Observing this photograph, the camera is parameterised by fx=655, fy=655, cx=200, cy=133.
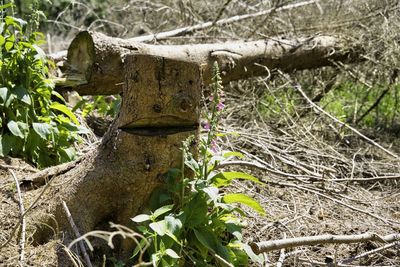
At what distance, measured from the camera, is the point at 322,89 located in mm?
6891

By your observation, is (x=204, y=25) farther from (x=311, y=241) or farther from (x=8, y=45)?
(x=311, y=241)

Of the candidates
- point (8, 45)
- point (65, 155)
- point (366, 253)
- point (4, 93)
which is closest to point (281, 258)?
point (366, 253)

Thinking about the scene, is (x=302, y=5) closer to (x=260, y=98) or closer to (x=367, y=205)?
(x=260, y=98)

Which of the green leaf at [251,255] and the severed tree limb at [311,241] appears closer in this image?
the green leaf at [251,255]

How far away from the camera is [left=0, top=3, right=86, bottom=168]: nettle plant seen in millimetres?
3883

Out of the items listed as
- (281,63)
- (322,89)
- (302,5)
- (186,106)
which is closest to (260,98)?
(281,63)

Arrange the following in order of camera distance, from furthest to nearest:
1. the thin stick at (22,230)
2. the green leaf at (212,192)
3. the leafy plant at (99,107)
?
the leafy plant at (99,107) < the thin stick at (22,230) < the green leaf at (212,192)

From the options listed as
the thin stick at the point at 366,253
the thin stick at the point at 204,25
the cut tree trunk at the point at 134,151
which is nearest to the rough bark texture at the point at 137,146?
the cut tree trunk at the point at 134,151

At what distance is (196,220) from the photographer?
2.94m

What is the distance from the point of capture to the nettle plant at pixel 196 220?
9.34 feet

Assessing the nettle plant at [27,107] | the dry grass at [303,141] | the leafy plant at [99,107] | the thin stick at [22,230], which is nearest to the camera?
the thin stick at [22,230]

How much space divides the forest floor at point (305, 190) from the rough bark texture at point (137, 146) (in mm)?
267

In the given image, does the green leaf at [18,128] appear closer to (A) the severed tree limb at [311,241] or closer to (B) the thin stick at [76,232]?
(B) the thin stick at [76,232]

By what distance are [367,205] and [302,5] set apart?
3.40 meters
